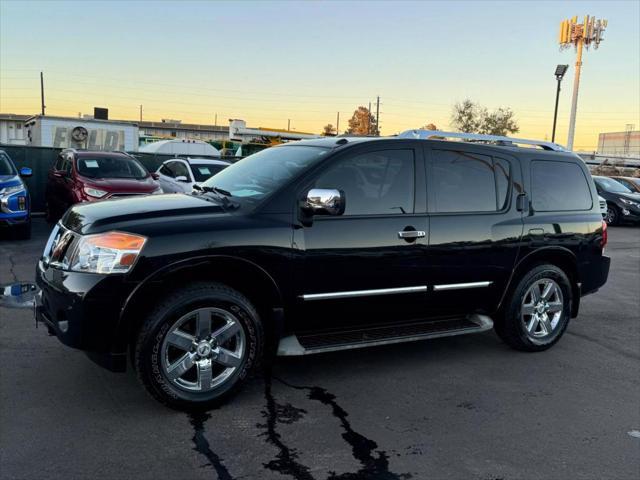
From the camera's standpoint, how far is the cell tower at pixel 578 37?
3075 cm

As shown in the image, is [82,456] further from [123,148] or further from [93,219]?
[123,148]

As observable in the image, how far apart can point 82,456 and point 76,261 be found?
1159mm

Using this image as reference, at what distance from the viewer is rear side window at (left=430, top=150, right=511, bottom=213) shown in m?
4.59

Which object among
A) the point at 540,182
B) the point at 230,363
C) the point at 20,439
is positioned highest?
the point at 540,182

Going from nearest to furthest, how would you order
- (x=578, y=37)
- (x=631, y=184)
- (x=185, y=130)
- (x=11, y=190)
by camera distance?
(x=11, y=190) < (x=631, y=184) < (x=578, y=37) < (x=185, y=130)

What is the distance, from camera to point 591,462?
3270mm

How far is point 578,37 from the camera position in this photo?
3108 cm

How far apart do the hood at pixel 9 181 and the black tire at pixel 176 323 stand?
763 centimetres

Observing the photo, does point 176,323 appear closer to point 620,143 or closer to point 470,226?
point 470,226

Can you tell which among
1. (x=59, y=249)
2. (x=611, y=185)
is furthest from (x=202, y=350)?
(x=611, y=185)

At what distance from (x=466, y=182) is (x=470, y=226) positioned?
1.25 ft

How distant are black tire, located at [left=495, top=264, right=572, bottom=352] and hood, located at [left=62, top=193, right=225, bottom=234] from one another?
9.00 feet

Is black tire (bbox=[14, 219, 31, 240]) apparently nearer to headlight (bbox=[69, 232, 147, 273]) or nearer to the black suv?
the black suv

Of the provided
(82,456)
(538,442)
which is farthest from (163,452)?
(538,442)
